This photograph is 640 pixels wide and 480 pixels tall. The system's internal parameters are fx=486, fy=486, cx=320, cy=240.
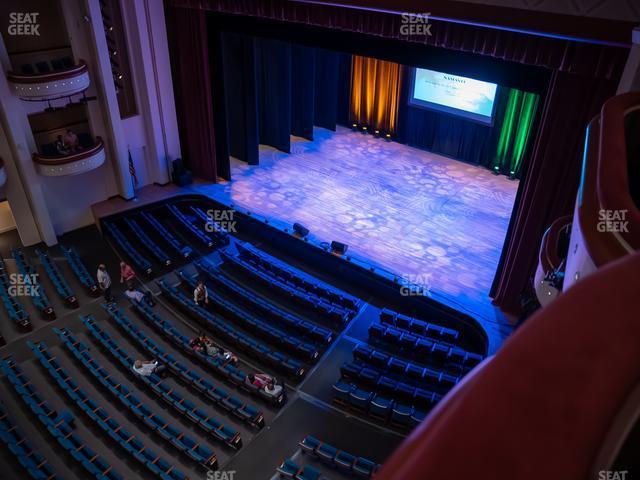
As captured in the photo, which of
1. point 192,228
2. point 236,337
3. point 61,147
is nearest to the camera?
→ point 236,337

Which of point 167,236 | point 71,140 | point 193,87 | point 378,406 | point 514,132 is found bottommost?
point 167,236

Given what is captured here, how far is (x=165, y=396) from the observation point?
27.8 ft

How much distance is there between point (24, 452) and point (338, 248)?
744cm

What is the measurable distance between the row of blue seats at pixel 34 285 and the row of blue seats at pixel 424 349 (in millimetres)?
6949

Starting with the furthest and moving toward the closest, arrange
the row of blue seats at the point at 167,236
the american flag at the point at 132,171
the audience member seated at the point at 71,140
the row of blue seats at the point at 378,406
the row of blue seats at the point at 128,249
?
the american flag at the point at 132,171, the row of blue seats at the point at 167,236, the audience member seated at the point at 71,140, the row of blue seats at the point at 128,249, the row of blue seats at the point at 378,406

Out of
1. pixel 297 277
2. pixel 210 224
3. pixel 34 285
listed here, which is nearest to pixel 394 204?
pixel 297 277

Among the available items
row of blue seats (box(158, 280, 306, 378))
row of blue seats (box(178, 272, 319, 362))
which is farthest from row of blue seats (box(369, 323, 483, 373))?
row of blue seats (box(158, 280, 306, 378))

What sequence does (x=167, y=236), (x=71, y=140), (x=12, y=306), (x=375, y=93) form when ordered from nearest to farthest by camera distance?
(x=12, y=306) → (x=71, y=140) → (x=167, y=236) → (x=375, y=93)

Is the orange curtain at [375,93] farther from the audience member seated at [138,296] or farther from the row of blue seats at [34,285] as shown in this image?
the row of blue seats at [34,285]

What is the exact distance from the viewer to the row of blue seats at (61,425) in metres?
7.22

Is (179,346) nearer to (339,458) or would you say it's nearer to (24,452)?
(24,452)

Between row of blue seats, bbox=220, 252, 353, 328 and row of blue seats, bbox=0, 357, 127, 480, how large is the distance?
4.49 m

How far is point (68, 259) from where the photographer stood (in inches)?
477

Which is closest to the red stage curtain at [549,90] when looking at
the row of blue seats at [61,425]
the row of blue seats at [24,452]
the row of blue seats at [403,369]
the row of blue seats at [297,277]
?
the row of blue seats at [403,369]
